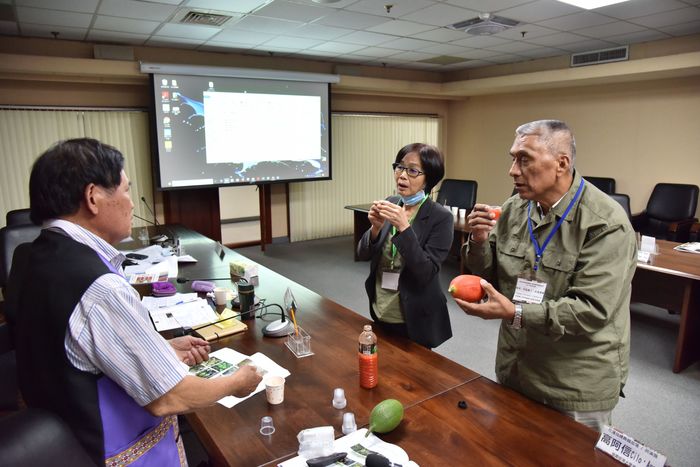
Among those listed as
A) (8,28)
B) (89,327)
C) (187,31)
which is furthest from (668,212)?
(8,28)

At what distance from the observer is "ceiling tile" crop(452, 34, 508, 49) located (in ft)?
16.6

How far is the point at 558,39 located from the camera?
5.12 m

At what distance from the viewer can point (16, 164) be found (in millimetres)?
4984

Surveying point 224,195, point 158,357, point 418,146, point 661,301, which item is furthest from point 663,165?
point 224,195

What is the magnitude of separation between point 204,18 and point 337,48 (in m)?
1.86

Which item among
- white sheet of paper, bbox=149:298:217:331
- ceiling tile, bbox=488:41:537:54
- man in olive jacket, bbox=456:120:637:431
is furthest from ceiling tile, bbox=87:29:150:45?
man in olive jacket, bbox=456:120:637:431

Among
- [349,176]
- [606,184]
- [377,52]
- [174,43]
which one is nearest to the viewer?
[174,43]

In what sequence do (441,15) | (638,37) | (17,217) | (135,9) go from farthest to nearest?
1. (638,37)
2. (441,15)
3. (135,9)
4. (17,217)

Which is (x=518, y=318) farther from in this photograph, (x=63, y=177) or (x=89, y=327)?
(x=63, y=177)

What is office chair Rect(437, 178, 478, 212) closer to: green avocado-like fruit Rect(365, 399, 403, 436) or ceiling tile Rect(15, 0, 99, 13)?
ceiling tile Rect(15, 0, 99, 13)

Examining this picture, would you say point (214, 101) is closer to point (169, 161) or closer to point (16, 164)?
point (169, 161)

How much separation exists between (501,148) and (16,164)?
22.7 ft

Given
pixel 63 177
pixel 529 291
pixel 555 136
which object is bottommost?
pixel 529 291

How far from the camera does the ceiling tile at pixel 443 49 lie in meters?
5.48
